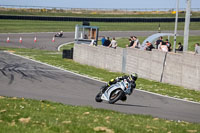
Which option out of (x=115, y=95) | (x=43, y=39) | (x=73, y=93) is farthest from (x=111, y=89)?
(x=43, y=39)

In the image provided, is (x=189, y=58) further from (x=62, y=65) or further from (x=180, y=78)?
(x=62, y=65)

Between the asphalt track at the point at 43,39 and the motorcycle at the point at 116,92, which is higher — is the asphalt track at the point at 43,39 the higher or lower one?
the higher one

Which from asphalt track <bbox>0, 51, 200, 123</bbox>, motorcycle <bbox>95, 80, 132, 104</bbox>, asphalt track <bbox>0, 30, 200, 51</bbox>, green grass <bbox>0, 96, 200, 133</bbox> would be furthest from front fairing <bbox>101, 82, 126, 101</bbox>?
asphalt track <bbox>0, 30, 200, 51</bbox>

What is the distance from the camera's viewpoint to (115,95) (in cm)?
1464

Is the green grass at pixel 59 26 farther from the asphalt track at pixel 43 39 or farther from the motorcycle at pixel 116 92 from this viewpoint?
the motorcycle at pixel 116 92

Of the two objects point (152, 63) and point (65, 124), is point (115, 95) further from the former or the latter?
point (152, 63)

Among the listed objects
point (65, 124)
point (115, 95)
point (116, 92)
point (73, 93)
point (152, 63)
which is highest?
point (152, 63)

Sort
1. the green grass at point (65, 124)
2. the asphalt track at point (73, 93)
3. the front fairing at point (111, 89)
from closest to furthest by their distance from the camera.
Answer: the green grass at point (65, 124)
the asphalt track at point (73, 93)
the front fairing at point (111, 89)

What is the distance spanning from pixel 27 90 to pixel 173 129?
9.27 m

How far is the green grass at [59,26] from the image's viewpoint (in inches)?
2344

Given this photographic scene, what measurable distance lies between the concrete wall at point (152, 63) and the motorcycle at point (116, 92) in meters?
6.56

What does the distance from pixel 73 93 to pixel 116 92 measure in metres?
3.24

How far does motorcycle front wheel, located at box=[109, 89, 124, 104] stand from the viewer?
14149 millimetres

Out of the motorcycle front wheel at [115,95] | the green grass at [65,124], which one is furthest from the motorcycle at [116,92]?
the green grass at [65,124]
